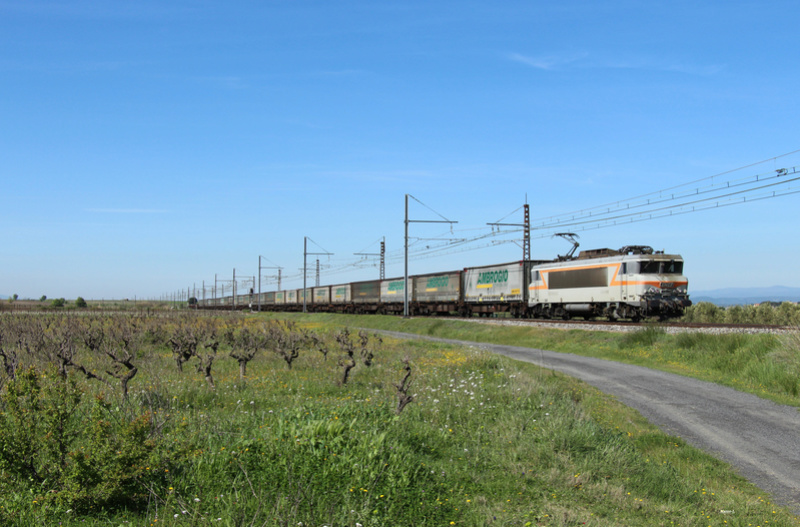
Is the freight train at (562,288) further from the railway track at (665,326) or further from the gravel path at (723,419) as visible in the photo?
the gravel path at (723,419)

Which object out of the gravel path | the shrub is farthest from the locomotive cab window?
the shrub

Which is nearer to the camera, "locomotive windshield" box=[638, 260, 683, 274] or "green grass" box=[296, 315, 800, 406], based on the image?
"green grass" box=[296, 315, 800, 406]

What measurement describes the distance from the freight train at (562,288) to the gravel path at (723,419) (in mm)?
11164

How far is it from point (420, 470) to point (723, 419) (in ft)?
28.0

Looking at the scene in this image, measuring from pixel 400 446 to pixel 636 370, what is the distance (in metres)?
14.5

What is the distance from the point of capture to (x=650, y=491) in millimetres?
8070

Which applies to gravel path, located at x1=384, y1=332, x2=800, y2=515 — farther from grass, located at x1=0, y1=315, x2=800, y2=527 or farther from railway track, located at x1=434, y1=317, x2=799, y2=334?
railway track, located at x1=434, y1=317, x2=799, y2=334

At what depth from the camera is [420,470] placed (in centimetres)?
742

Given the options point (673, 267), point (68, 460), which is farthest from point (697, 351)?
point (68, 460)

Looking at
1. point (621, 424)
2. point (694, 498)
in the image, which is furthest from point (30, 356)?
point (694, 498)

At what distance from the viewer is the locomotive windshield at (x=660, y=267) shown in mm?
30047

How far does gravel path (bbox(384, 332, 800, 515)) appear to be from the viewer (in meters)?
9.52

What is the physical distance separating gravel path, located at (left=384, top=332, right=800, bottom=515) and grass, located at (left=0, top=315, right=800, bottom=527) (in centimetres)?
50

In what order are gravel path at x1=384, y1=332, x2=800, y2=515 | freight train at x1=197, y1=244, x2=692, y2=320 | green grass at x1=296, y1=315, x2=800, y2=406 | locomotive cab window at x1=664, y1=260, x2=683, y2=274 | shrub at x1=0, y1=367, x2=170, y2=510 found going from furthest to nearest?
1. locomotive cab window at x1=664, y1=260, x2=683, y2=274
2. freight train at x1=197, y1=244, x2=692, y2=320
3. green grass at x1=296, y1=315, x2=800, y2=406
4. gravel path at x1=384, y1=332, x2=800, y2=515
5. shrub at x1=0, y1=367, x2=170, y2=510
